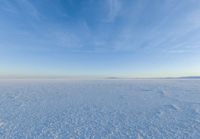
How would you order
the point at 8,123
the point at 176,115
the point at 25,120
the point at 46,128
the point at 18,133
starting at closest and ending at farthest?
1. the point at 18,133
2. the point at 46,128
3. the point at 8,123
4. the point at 25,120
5. the point at 176,115

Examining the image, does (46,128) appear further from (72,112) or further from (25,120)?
(72,112)

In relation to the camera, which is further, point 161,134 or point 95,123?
point 95,123

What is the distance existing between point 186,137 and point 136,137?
1605 millimetres

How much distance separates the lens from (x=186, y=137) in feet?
12.7

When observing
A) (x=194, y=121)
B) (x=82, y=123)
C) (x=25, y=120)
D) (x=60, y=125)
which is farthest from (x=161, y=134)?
(x=25, y=120)

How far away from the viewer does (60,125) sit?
187 inches

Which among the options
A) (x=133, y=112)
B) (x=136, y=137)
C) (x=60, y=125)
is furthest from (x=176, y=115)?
(x=60, y=125)

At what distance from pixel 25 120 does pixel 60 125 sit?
5.69 ft

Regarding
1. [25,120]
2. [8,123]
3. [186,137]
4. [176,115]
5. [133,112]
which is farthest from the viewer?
[133,112]

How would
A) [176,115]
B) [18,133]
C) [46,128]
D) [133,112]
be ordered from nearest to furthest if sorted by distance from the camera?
[18,133]
[46,128]
[176,115]
[133,112]

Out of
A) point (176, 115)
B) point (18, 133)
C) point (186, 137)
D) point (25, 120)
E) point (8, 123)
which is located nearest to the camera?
point (186, 137)

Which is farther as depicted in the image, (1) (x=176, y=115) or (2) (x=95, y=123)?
(1) (x=176, y=115)

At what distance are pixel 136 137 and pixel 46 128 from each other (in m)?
3.26

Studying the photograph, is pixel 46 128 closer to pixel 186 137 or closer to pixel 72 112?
pixel 72 112
